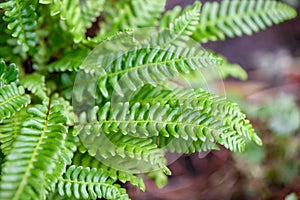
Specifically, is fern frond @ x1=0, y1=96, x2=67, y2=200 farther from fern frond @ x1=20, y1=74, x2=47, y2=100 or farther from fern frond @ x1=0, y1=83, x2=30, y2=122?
fern frond @ x1=20, y1=74, x2=47, y2=100

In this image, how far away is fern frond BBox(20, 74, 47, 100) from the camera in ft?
6.39

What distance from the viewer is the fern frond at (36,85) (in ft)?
6.39

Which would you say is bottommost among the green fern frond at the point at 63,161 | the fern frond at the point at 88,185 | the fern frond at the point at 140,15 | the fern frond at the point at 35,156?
the fern frond at the point at 88,185

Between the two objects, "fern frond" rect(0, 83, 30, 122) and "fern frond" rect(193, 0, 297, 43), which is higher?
"fern frond" rect(193, 0, 297, 43)

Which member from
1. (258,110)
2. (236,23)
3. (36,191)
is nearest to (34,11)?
(36,191)

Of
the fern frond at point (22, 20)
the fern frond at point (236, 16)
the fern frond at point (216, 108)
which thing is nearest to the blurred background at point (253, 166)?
the fern frond at point (236, 16)

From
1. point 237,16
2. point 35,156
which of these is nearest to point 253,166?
point 237,16

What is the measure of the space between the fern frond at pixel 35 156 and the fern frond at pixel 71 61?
30 cm

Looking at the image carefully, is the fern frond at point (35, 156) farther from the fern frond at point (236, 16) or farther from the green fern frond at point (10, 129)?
the fern frond at point (236, 16)

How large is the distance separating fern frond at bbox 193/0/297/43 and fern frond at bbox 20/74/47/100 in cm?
80

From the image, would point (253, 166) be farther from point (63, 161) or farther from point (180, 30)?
point (63, 161)

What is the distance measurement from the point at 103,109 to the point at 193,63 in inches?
15.4

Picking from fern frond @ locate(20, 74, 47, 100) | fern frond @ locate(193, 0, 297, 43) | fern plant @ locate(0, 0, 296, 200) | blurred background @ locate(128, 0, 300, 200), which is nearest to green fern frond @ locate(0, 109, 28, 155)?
fern plant @ locate(0, 0, 296, 200)

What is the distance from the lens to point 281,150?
9.65 feet
